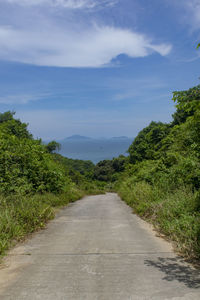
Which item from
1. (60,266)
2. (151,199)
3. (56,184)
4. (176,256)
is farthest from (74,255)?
(56,184)

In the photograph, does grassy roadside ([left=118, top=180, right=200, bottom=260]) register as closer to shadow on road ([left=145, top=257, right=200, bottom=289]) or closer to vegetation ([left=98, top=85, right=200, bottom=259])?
vegetation ([left=98, top=85, right=200, bottom=259])

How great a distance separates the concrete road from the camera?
3469 millimetres

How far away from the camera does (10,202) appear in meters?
7.47

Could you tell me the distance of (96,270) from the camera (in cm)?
421

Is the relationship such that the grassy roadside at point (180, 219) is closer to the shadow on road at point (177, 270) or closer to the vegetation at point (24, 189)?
the shadow on road at point (177, 270)

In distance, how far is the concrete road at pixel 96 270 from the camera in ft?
11.4

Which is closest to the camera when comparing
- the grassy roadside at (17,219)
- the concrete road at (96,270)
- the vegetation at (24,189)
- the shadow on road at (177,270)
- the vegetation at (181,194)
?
the concrete road at (96,270)

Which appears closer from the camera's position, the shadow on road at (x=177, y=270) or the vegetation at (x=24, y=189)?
the shadow on road at (x=177, y=270)

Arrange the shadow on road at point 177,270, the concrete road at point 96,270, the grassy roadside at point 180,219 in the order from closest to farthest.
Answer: the concrete road at point 96,270 < the shadow on road at point 177,270 < the grassy roadside at point 180,219

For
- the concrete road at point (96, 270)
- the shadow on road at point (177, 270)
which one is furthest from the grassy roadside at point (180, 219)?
the shadow on road at point (177, 270)

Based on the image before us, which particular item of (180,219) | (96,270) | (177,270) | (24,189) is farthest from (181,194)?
(24,189)

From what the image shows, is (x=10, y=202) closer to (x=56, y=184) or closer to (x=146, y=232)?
(x=146, y=232)

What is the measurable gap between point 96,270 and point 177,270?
128cm

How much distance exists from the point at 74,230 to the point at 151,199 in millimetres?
4116
